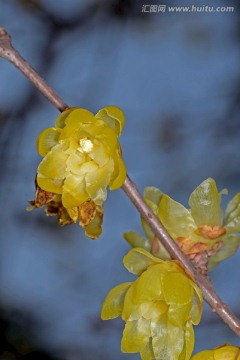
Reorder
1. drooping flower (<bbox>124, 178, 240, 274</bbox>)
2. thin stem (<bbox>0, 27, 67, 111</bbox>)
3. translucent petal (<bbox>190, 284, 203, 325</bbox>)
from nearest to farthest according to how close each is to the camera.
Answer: thin stem (<bbox>0, 27, 67, 111</bbox>) → translucent petal (<bbox>190, 284, 203, 325</bbox>) → drooping flower (<bbox>124, 178, 240, 274</bbox>)

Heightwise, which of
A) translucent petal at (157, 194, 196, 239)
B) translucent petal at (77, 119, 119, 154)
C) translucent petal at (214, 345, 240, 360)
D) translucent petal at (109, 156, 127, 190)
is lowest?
translucent petal at (214, 345, 240, 360)

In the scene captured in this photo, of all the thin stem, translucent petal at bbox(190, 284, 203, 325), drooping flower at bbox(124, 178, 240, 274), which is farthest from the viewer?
drooping flower at bbox(124, 178, 240, 274)

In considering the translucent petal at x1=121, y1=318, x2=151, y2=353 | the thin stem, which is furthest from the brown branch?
the translucent petal at x1=121, y1=318, x2=151, y2=353

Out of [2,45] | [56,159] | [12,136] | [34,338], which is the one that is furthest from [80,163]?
[34,338]

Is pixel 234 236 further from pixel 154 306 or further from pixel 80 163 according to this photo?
pixel 80 163

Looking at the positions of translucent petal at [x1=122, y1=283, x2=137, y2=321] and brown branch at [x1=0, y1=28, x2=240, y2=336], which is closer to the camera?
brown branch at [x1=0, y1=28, x2=240, y2=336]

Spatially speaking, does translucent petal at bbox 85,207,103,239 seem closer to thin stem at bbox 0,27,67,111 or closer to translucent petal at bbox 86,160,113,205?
translucent petal at bbox 86,160,113,205
